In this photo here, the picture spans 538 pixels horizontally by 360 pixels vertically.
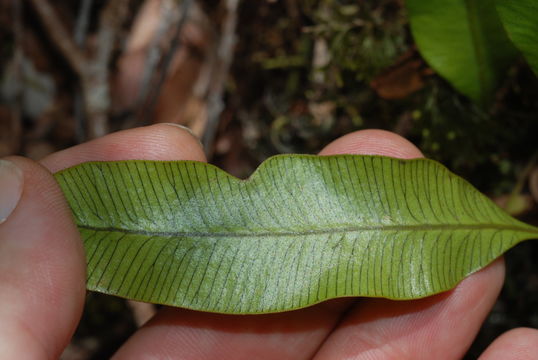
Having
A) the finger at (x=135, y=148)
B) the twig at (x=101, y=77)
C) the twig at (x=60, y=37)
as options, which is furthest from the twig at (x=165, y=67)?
the finger at (x=135, y=148)

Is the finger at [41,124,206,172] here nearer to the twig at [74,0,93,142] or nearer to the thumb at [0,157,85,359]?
the thumb at [0,157,85,359]

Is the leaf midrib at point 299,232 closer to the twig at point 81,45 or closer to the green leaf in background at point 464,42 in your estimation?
the green leaf in background at point 464,42

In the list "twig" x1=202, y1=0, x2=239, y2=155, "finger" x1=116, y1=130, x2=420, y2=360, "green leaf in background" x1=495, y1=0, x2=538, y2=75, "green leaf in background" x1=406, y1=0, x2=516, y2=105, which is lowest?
"finger" x1=116, y1=130, x2=420, y2=360

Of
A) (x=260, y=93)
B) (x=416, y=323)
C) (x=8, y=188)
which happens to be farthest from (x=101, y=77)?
(x=416, y=323)

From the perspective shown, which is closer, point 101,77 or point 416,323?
point 416,323

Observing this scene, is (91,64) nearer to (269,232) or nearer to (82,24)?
(82,24)

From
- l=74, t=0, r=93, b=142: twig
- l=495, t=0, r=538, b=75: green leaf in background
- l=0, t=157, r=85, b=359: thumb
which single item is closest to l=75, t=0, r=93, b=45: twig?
l=74, t=0, r=93, b=142: twig
